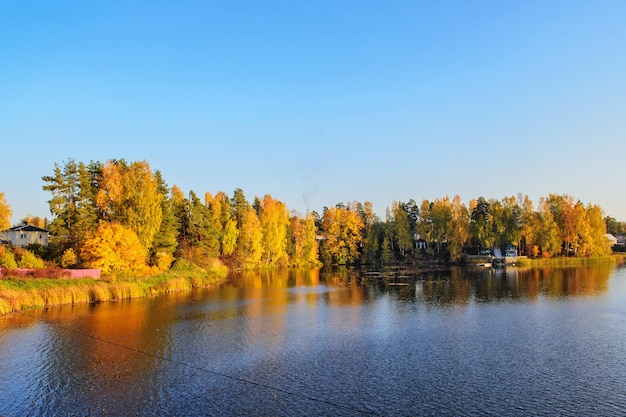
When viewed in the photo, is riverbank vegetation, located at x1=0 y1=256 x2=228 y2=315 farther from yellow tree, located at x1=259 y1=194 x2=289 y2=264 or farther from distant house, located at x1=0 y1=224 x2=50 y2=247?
yellow tree, located at x1=259 y1=194 x2=289 y2=264

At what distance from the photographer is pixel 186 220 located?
251ft

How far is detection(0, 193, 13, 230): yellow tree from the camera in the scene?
5922 centimetres

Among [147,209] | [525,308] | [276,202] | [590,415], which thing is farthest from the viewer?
[276,202]

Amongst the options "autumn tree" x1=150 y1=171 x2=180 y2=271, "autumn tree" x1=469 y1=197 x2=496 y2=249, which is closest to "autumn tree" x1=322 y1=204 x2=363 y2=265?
"autumn tree" x1=469 y1=197 x2=496 y2=249

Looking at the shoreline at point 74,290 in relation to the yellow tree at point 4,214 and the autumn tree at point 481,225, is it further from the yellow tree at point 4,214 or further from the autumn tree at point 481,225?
the autumn tree at point 481,225

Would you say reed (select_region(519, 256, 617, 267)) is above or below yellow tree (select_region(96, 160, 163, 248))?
below

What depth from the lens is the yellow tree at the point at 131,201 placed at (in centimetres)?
5741

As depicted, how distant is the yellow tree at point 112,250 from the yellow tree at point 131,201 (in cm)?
435

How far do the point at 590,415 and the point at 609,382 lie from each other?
181 inches

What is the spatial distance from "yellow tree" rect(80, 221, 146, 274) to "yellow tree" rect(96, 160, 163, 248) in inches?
171

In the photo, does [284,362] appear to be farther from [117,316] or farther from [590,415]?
[117,316]

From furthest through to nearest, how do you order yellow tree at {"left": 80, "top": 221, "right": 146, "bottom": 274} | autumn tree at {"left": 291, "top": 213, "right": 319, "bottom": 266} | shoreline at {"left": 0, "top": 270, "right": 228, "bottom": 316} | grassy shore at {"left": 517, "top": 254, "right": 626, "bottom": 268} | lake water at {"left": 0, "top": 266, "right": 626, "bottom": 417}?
autumn tree at {"left": 291, "top": 213, "right": 319, "bottom": 266} < grassy shore at {"left": 517, "top": 254, "right": 626, "bottom": 268} < yellow tree at {"left": 80, "top": 221, "right": 146, "bottom": 274} < shoreline at {"left": 0, "top": 270, "right": 228, "bottom": 316} < lake water at {"left": 0, "top": 266, "right": 626, "bottom": 417}

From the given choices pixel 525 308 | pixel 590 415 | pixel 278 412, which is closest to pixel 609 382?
pixel 590 415

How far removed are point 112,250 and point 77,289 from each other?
6921 millimetres
